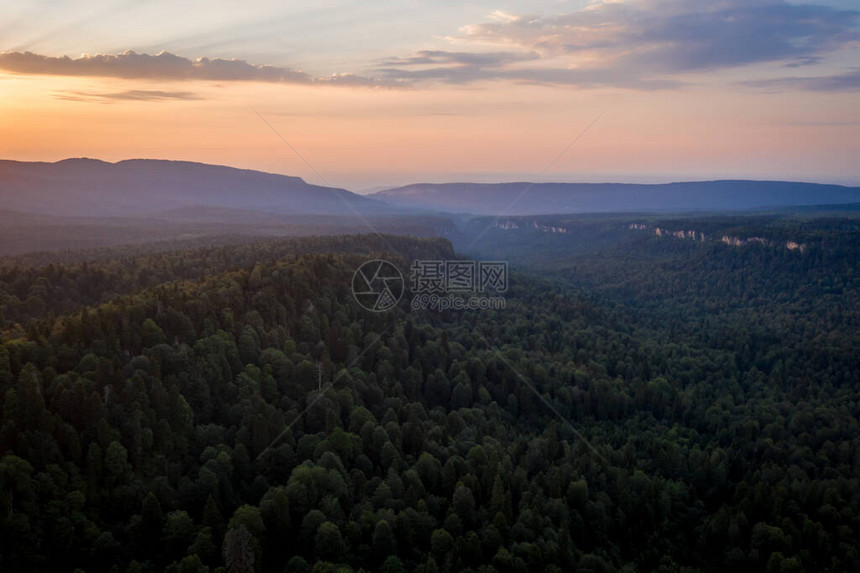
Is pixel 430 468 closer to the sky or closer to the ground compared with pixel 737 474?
closer to the sky

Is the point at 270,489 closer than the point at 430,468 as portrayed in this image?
Yes

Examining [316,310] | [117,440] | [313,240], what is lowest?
[117,440]

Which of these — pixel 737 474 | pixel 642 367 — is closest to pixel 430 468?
pixel 737 474

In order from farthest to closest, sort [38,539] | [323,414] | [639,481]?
[323,414] → [639,481] → [38,539]

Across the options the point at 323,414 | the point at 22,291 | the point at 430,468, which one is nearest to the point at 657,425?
the point at 430,468

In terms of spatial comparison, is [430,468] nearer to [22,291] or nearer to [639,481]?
[639,481]

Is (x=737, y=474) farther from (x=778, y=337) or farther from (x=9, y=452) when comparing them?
(x=9, y=452)

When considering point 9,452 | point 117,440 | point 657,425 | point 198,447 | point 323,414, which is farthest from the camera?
point 657,425
